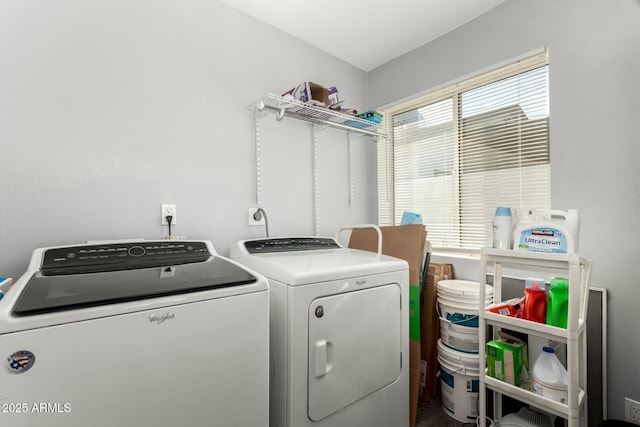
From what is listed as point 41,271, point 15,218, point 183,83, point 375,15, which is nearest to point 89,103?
point 183,83

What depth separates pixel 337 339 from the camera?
1318 mm

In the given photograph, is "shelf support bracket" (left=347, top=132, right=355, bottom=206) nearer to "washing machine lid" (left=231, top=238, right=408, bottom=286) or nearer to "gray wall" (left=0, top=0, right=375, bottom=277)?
"gray wall" (left=0, top=0, right=375, bottom=277)

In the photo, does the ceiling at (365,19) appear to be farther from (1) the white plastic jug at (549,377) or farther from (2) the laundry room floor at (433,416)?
(2) the laundry room floor at (433,416)

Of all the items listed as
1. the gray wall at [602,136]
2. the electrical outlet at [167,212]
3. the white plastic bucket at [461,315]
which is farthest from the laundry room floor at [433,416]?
the electrical outlet at [167,212]

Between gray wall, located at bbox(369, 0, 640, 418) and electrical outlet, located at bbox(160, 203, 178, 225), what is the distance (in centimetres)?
210

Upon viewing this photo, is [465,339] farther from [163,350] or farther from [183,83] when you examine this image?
[183,83]

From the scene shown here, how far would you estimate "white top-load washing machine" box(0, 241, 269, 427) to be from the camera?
→ 2.43 feet

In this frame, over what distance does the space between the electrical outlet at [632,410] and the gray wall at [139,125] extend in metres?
1.90

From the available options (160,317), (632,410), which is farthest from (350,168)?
(632,410)

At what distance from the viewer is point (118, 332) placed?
839mm

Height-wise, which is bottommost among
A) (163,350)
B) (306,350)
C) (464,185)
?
(306,350)

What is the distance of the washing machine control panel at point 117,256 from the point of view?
1179 mm

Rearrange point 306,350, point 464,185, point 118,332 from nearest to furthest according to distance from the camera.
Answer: point 118,332 < point 306,350 < point 464,185

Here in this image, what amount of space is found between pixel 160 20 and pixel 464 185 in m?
2.16
